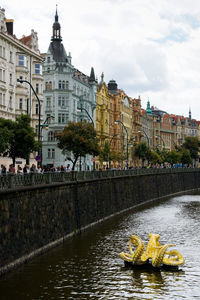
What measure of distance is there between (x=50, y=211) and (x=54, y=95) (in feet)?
200

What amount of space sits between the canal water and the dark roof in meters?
58.8

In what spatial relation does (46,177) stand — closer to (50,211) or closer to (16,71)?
(50,211)

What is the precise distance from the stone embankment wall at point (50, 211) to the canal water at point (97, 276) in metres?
0.68

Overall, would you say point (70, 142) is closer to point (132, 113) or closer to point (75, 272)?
point (75, 272)

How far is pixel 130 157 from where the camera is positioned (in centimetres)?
12562

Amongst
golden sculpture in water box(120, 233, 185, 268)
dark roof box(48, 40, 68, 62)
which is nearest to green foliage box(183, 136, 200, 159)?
dark roof box(48, 40, 68, 62)

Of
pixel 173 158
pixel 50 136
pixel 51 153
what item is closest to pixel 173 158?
pixel 173 158

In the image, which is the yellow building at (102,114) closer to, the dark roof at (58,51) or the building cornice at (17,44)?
the dark roof at (58,51)

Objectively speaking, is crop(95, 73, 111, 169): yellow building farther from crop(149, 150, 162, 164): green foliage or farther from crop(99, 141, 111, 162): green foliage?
crop(99, 141, 111, 162): green foliage

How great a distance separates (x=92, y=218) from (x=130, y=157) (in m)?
86.2

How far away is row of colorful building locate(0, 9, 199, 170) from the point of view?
64.6 metres

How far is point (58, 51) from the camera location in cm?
9112

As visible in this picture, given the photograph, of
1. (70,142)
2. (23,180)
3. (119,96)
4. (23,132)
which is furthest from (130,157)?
(23,180)

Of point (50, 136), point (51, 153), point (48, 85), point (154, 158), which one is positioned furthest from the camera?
point (154, 158)
